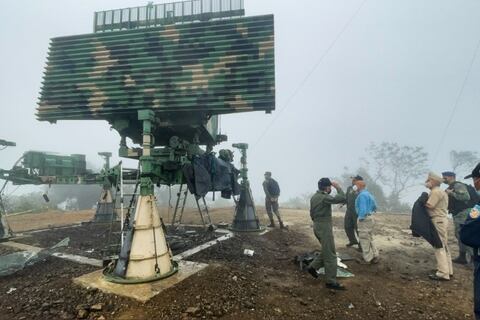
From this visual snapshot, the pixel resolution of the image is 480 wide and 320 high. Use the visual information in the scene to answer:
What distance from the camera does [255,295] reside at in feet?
16.8

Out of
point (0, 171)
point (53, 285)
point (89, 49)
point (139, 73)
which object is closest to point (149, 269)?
point (53, 285)

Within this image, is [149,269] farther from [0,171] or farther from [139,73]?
[0,171]

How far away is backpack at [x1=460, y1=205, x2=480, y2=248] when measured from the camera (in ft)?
11.0

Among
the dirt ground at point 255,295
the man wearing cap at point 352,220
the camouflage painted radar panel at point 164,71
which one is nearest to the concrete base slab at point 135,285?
the dirt ground at point 255,295

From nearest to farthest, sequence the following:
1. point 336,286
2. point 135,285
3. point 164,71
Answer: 1. point 135,285
2. point 336,286
3. point 164,71

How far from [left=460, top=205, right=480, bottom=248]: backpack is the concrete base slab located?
4.85m

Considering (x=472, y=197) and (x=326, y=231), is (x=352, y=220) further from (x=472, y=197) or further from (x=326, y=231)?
(x=326, y=231)

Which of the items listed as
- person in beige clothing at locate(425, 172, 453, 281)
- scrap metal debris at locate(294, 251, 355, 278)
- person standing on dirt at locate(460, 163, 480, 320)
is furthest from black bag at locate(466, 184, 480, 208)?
person standing on dirt at locate(460, 163, 480, 320)

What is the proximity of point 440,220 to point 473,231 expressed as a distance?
3769mm

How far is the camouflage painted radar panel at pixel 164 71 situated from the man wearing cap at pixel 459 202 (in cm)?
579

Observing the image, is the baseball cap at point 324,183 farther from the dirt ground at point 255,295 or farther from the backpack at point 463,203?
the backpack at point 463,203

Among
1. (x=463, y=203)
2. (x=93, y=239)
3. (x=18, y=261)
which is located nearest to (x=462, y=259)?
(x=463, y=203)

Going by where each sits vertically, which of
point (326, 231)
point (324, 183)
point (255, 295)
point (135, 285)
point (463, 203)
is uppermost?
point (324, 183)

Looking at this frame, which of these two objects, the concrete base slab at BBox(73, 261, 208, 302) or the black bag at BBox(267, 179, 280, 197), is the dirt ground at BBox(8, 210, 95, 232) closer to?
the concrete base slab at BBox(73, 261, 208, 302)
